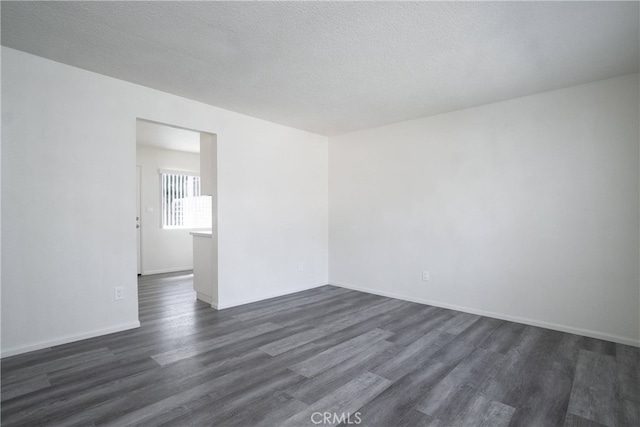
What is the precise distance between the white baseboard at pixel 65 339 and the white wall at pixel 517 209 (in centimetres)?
322

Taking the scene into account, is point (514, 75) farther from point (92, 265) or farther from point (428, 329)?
point (92, 265)

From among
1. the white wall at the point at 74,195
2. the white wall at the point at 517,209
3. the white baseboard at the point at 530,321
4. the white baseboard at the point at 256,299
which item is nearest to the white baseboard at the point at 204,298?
the white baseboard at the point at 256,299

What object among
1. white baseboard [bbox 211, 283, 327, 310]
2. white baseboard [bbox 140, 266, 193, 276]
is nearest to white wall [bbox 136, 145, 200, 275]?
white baseboard [bbox 140, 266, 193, 276]

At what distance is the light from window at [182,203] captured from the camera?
6672 mm

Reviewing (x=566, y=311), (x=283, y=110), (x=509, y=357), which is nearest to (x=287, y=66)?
(x=283, y=110)

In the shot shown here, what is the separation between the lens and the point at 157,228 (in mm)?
6488

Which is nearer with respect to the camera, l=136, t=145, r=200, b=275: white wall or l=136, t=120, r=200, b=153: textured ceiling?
l=136, t=120, r=200, b=153: textured ceiling

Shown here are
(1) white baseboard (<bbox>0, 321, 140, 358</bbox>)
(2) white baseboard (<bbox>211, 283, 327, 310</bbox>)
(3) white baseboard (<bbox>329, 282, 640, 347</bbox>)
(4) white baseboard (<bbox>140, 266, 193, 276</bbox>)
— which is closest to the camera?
(1) white baseboard (<bbox>0, 321, 140, 358</bbox>)

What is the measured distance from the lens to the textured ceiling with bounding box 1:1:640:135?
207 cm

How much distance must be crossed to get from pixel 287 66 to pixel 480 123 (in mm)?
2437

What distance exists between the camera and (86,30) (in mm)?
2301

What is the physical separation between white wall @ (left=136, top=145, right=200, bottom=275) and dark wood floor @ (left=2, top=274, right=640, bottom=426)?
3260mm

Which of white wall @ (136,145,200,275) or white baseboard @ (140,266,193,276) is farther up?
white wall @ (136,145,200,275)

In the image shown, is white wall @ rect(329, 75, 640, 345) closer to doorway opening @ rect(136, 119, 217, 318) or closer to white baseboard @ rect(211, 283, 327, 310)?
white baseboard @ rect(211, 283, 327, 310)
